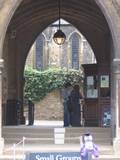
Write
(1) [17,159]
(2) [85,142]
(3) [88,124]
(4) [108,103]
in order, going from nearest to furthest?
1. (2) [85,142]
2. (1) [17,159]
3. (4) [108,103]
4. (3) [88,124]

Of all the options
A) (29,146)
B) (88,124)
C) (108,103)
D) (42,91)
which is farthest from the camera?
(42,91)

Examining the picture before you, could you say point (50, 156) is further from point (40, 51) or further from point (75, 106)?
point (40, 51)

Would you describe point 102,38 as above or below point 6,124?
above

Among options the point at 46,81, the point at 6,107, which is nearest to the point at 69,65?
the point at 46,81

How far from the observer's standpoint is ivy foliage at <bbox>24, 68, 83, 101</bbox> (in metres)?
44.8

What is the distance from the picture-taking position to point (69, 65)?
167ft

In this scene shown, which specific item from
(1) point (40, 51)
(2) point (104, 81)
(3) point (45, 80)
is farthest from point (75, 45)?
(2) point (104, 81)

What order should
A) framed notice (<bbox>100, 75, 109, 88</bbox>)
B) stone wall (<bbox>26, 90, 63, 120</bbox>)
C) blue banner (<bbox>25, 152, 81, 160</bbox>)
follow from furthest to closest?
stone wall (<bbox>26, 90, 63, 120</bbox>) < framed notice (<bbox>100, 75, 109, 88</bbox>) < blue banner (<bbox>25, 152, 81, 160</bbox>)

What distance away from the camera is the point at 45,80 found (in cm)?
4581

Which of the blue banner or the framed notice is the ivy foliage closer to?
the framed notice

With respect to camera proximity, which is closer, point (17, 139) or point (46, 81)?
point (17, 139)

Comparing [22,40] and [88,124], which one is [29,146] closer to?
[88,124]

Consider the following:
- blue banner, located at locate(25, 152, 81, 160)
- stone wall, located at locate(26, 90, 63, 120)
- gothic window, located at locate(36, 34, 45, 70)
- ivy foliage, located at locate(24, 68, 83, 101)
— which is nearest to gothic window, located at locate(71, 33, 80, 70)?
gothic window, located at locate(36, 34, 45, 70)

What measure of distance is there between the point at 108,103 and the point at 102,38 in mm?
3964
